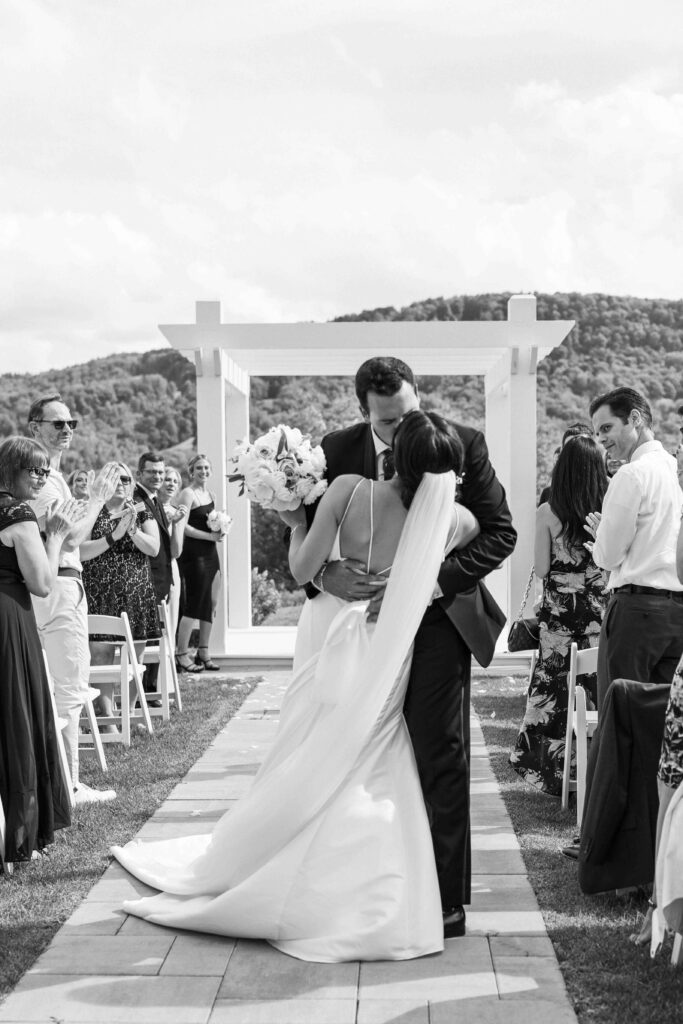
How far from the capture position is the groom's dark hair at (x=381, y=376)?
3.87 metres

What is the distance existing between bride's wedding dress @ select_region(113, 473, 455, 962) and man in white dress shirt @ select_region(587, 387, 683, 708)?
1317 mm

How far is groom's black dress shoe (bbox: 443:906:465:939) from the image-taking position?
395 cm

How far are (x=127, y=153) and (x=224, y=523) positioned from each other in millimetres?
36734

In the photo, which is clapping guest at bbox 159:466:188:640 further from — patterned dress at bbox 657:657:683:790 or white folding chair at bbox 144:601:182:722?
patterned dress at bbox 657:657:683:790

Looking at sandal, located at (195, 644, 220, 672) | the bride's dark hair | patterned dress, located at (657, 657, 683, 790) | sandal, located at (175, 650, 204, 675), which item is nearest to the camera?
patterned dress, located at (657, 657, 683, 790)

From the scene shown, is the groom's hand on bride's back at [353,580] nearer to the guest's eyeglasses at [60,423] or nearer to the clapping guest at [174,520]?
the guest's eyeglasses at [60,423]

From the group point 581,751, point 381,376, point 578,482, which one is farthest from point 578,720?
point 381,376

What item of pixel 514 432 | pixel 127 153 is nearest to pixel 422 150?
pixel 127 153

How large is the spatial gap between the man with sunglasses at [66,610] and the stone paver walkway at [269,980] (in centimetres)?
176

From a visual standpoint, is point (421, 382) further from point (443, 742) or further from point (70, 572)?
point (443, 742)

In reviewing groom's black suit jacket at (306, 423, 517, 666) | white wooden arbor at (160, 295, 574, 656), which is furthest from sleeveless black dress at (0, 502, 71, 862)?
white wooden arbor at (160, 295, 574, 656)

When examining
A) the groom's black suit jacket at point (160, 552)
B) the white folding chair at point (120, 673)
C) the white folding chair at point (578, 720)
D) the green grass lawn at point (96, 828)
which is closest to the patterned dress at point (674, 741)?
the white folding chair at point (578, 720)

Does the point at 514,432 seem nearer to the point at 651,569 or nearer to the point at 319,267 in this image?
the point at 651,569

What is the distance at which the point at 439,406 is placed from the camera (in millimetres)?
33625
